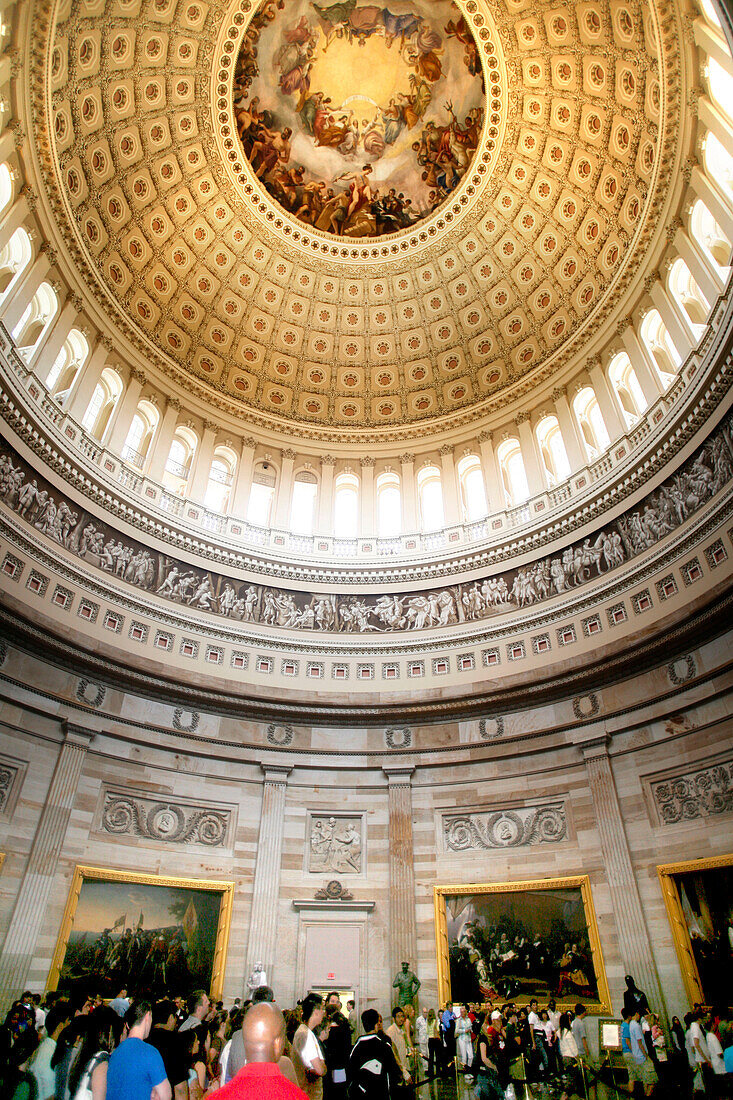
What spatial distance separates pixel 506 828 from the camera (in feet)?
65.0

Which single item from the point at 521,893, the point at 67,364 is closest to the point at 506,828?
the point at 521,893

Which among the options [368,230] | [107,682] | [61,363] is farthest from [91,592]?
[368,230]

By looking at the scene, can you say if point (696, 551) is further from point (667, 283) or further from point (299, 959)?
point (299, 959)

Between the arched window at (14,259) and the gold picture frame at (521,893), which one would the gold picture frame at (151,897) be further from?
the arched window at (14,259)

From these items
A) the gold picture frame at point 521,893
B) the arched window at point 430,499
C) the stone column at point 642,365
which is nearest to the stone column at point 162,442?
the arched window at point 430,499

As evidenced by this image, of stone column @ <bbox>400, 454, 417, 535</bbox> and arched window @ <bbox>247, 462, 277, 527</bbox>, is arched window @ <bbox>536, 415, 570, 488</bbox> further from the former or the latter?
arched window @ <bbox>247, 462, 277, 527</bbox>

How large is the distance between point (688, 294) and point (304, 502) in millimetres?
15804

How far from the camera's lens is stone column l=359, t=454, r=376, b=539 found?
27.1 meters

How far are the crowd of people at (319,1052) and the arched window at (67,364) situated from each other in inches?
669

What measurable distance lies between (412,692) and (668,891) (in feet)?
30.5

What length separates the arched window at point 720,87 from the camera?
18.0m

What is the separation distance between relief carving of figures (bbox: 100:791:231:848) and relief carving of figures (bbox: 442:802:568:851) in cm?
693

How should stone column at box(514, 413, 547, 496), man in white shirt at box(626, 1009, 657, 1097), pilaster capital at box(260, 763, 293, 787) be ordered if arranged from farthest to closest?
stone column at box(514, 413, 547, 496) → pilaster capital at box(260, 763, 293, 787) → man in white shirt at box(626, 1009, 657, 1097)

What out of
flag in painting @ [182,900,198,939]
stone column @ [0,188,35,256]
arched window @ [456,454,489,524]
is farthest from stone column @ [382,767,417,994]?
stone column @ [0,188,35,256]
